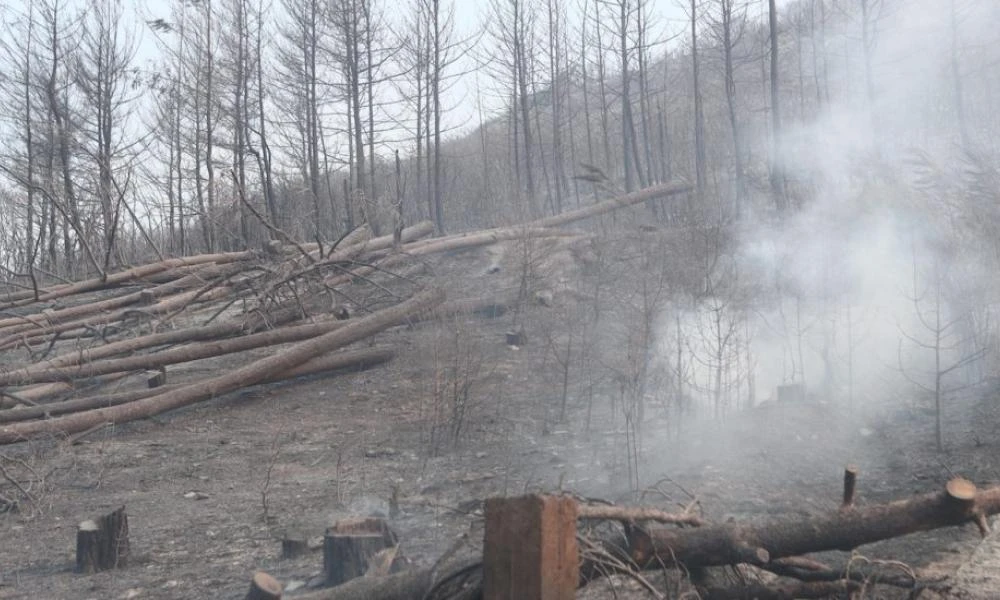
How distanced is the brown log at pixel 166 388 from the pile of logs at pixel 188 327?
13 mm

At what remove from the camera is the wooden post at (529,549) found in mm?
2799

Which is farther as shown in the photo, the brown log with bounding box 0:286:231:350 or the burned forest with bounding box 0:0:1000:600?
the brown log with bounding box 0:286:231:350

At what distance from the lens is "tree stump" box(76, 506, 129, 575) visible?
16.3ft

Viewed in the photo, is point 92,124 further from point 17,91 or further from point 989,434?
point 989,434

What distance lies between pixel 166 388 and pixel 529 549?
21.4ft

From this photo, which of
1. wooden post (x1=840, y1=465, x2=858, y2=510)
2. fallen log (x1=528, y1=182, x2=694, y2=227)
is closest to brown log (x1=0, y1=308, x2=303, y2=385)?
fallen log (x1=528, y1=182, x2=694, y2=227)

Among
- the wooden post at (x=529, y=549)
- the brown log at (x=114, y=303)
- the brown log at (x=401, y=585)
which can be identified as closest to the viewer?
the wooden post at (x=529, y=549)

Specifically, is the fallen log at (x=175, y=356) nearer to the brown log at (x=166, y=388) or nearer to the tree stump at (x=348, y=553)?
the brown log at (x=166, y=388)

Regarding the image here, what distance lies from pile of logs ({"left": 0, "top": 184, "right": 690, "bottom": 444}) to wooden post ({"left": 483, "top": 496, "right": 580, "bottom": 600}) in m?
5.73

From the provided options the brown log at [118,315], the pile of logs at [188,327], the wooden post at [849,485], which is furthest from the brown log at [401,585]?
the brown log at [118,315]

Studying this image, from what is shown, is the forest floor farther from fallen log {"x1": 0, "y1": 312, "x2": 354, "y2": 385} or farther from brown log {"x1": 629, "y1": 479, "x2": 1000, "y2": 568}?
brown log {"x1": 629, "y1": 479, "x2": 1000, "y2": 568}

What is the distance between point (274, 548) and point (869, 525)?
3.25m

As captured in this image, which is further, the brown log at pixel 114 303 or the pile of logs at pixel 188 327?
the brown log at pixel 114 303

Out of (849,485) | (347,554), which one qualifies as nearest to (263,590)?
(347,554)
